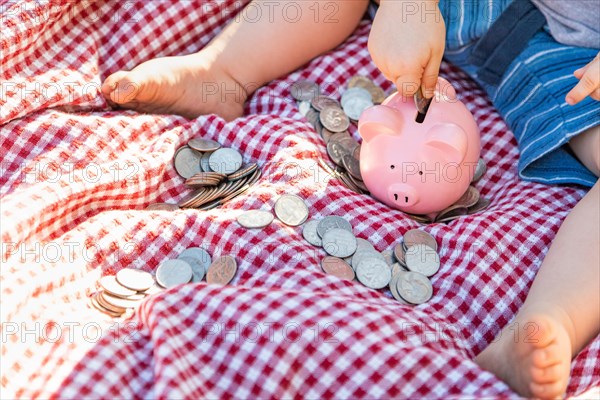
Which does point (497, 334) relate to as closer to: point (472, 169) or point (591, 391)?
point (591, 391)

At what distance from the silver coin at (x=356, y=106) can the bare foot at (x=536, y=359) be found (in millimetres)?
544

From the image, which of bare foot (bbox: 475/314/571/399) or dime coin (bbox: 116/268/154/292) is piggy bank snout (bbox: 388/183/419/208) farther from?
dime coin (bbox: 116/268/154/292)

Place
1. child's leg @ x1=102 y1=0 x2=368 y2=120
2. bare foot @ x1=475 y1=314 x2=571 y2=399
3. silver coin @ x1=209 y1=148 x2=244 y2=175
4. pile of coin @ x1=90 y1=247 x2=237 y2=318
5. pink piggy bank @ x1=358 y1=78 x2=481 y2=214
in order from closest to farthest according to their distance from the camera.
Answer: bare foot @ x1=475 y1=314 x2=571 y2=399 → pile of coin @ x1=90 y1=247 x2=237 y2=318 → pink piggy bank @ x1=358 y1=78 x2=481 y2=214 → silver coin @ x1=209 y1=148 x2=244 y2=175 → child's leg @ x1=102 y1=0 x2=368 y2=120

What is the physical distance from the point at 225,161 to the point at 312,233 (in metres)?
0.21

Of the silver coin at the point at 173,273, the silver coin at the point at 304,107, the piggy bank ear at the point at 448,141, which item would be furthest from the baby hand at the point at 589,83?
A: the silver coin at the point at 173,273

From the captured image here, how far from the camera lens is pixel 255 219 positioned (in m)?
1.08

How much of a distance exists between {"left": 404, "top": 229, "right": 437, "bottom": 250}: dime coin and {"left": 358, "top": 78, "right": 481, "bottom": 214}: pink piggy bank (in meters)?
0.05

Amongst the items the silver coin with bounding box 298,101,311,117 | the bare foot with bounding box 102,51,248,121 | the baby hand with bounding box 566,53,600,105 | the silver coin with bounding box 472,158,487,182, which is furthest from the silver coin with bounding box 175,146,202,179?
the baby hand with bounding box 566,53,600,105

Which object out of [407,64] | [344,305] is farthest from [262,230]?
[407,64]

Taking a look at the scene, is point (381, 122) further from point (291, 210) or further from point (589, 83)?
point (589, 83)

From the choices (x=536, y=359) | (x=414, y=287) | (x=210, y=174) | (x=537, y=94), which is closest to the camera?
(x=536, y=359)

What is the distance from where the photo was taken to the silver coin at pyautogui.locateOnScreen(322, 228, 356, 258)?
1.08m

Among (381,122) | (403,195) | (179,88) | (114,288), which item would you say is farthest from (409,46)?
(114,288)

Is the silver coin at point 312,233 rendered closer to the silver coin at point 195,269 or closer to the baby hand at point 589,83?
the silver coin at point 195,269
